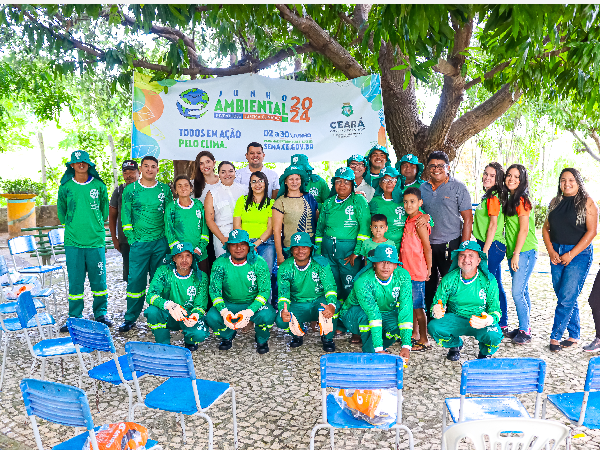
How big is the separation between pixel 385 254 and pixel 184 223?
2.09 meters

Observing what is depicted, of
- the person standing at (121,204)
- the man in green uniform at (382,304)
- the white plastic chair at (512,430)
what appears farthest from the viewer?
the person standing at (121,204)

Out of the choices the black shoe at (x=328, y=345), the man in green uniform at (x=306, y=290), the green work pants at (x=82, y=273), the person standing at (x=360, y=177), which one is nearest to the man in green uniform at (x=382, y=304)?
the man in green uniform at (x=306, y=290)

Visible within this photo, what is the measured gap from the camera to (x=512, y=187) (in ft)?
15.0

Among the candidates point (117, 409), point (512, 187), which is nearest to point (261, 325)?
point (117, 409)

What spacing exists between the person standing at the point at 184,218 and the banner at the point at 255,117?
108 centimetres

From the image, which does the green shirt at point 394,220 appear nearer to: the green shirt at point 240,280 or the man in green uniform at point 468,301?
the man in green uniform at point 468,301

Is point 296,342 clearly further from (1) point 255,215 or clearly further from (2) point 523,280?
(2) point 523,280

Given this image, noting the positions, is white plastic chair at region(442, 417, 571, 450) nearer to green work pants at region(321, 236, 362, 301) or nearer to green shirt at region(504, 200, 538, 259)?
green work pants at region(321, 236, 362, 301)

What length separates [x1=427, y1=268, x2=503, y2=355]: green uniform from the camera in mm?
4035

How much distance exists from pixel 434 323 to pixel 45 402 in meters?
3.05

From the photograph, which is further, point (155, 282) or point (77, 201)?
point (77, 201)

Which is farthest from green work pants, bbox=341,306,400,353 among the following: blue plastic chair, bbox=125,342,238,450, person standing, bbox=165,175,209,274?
person standing, bbox=165,175,209,274

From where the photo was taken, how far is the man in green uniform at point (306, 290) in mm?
4414

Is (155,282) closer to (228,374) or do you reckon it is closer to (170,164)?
(228,374)
